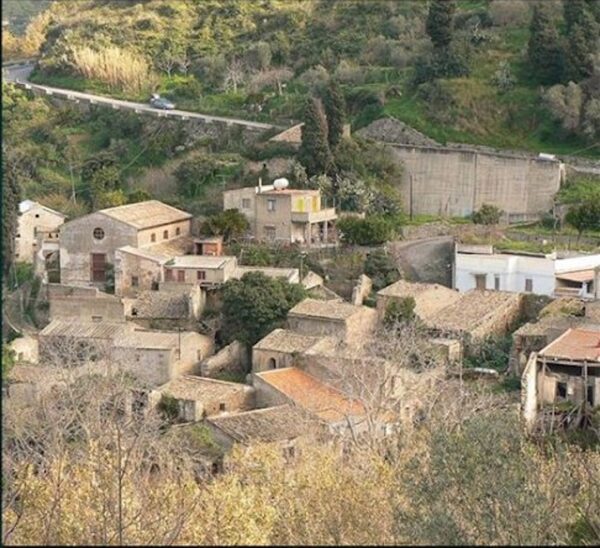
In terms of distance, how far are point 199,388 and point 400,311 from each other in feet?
14.3

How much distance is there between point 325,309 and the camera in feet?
83.1

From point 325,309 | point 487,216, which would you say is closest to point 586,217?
point 487,216

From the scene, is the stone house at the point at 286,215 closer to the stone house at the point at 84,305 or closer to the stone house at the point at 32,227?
the stone house at the point at 32,227

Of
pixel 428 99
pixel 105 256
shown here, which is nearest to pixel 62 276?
pixel 105 256

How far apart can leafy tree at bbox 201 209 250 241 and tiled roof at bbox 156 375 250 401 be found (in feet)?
20.3

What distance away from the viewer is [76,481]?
1542cm

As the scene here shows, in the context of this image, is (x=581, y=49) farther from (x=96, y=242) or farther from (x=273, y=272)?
(x=96, y=242)

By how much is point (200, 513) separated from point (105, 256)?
1568 cm

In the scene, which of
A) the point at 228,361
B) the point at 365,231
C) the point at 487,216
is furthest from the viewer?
the point at 487,216

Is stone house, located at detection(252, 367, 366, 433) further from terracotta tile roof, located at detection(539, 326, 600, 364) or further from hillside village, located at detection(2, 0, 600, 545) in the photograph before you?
terracotta tile roof, located at detection(539, 326, 600, 364)

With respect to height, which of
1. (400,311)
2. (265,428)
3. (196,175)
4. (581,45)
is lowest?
(265,428)

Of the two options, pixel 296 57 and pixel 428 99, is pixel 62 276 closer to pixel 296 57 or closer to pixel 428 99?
pixel 428 99

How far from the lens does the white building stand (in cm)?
2689

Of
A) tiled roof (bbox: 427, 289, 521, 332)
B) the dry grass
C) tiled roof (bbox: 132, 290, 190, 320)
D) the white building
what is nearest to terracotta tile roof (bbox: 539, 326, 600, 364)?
tiled roof (bbox: 427, 289, 521, 332)
